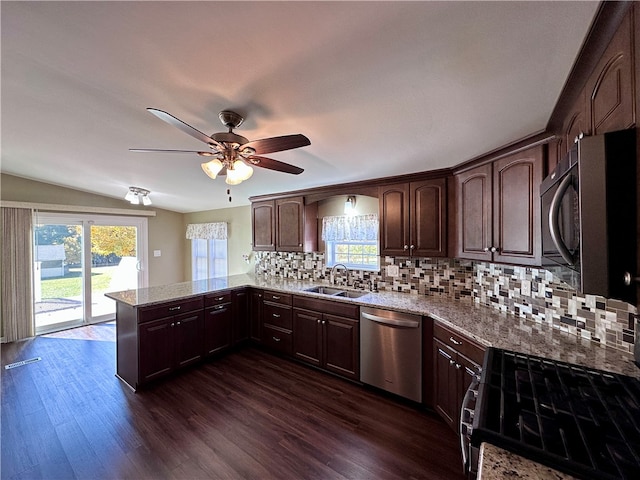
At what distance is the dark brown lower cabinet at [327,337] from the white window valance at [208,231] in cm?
263

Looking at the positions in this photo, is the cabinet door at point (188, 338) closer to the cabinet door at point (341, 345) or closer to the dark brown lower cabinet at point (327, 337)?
the dark brown lower cabinet at point (327, 337)

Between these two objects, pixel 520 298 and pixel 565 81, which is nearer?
pixel 565 81

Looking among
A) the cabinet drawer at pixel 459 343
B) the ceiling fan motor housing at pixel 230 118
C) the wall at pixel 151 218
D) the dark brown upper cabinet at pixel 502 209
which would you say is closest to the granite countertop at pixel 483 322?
the cabinet drawer at pixel 459 343

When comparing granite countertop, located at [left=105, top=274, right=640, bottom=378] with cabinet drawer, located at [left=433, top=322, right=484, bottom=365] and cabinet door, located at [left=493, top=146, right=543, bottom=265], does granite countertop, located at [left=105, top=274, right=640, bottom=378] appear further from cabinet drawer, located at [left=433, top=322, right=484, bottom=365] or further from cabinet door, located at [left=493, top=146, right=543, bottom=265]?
cabinet door, located at [left=493, top=146, right=543, bottom=265]

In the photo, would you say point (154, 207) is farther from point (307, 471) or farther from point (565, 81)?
point (565, 81)

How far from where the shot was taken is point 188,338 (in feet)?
10.0

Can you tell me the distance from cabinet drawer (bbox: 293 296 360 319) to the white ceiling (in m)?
1.45

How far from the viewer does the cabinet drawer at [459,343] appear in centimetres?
174

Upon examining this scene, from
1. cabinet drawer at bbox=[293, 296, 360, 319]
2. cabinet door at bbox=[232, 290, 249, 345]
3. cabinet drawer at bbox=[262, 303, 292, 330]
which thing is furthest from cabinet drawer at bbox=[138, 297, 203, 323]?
cabinet drawer at bbox=[293, 296, 360, 319]

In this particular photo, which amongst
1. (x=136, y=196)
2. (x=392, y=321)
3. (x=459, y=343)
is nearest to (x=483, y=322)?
(x=459, y=343)

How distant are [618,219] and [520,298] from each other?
174cm

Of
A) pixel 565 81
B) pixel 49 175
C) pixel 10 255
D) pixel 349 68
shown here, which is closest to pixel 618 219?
pixel 565 81

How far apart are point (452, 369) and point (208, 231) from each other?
4786 mm

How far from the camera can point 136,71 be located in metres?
1.55
